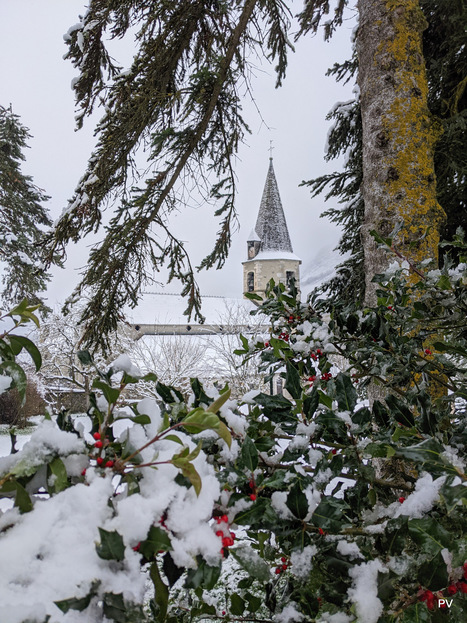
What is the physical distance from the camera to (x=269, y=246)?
3622 cm

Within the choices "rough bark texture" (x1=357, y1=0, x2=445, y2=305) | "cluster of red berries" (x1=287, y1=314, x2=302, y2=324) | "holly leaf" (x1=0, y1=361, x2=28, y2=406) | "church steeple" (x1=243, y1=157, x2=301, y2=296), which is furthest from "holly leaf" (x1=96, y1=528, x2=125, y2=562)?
"church steeple" (x1=243, y1=157, x2=301, y2=296)

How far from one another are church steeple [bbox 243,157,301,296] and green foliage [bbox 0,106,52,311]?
23653 millimetres

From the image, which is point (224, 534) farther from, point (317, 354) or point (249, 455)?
point (317, 354)

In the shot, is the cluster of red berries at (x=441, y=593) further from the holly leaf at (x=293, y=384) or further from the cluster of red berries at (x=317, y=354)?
the cluster of red berries at (x=317, y=354)

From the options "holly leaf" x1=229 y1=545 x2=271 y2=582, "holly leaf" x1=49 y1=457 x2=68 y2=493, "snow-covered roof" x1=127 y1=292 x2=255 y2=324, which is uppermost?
"snow-covered roof" x1=127 y1=292 x2=255 y2=324

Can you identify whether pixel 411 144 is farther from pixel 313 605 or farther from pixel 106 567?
pixel 106 567

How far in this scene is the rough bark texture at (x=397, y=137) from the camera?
2.32 m

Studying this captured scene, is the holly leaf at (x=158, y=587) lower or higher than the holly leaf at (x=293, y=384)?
Answer: lower

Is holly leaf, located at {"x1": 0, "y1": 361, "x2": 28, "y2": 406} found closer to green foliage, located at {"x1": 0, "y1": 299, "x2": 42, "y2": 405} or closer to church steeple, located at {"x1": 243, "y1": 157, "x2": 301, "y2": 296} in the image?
green foliage, located at {"x1": 0, "y1": 299, "x2": 42, "y2": 405}

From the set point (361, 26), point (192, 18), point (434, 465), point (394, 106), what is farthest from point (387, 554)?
point (192, 18)

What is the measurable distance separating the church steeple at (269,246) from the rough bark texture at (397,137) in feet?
106

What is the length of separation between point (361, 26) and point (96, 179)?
2138 mm

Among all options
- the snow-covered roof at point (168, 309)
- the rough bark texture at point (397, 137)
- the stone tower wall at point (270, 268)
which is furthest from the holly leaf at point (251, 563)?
the stone tower wall at point (270, 268)

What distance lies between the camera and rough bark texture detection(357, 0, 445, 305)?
2.32 metres
